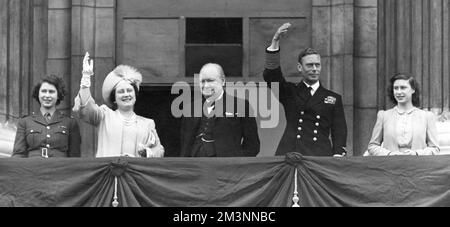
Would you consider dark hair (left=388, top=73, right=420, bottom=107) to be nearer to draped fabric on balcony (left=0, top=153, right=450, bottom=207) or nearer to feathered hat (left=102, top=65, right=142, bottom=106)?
draped fabric on balcony (left=0, top=153, right=450, bottom=207)

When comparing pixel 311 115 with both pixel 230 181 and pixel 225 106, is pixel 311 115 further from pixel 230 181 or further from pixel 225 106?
pixel 230 181

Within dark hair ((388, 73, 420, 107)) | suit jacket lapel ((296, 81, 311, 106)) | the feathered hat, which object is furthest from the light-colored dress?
dark hair ((388, 73, 420, 107))

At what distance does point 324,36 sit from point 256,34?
35.8 inches

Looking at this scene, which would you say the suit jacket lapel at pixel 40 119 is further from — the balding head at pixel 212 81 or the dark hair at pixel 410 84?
the dark hair at pixel 410 84

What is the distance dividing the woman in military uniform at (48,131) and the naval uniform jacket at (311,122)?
2381 mm

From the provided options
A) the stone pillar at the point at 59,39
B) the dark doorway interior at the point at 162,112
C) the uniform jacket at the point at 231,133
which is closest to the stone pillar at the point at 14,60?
the stone pillar at the point at 59,39

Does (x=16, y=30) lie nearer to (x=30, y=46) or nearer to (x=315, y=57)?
(x=30, y=46)

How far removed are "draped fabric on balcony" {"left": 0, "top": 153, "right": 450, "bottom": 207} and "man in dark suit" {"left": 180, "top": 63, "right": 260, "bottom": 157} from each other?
59cm

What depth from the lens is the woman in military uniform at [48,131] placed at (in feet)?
66.2

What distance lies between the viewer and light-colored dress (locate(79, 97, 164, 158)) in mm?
20000

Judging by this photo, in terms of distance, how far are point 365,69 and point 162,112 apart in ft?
9.11

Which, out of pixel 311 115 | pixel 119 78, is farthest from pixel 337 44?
pixel 119 78

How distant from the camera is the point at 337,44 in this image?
913 inches

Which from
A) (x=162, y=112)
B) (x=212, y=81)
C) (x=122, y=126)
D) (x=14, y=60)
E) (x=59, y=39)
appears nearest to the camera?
(x=122, y=126)
